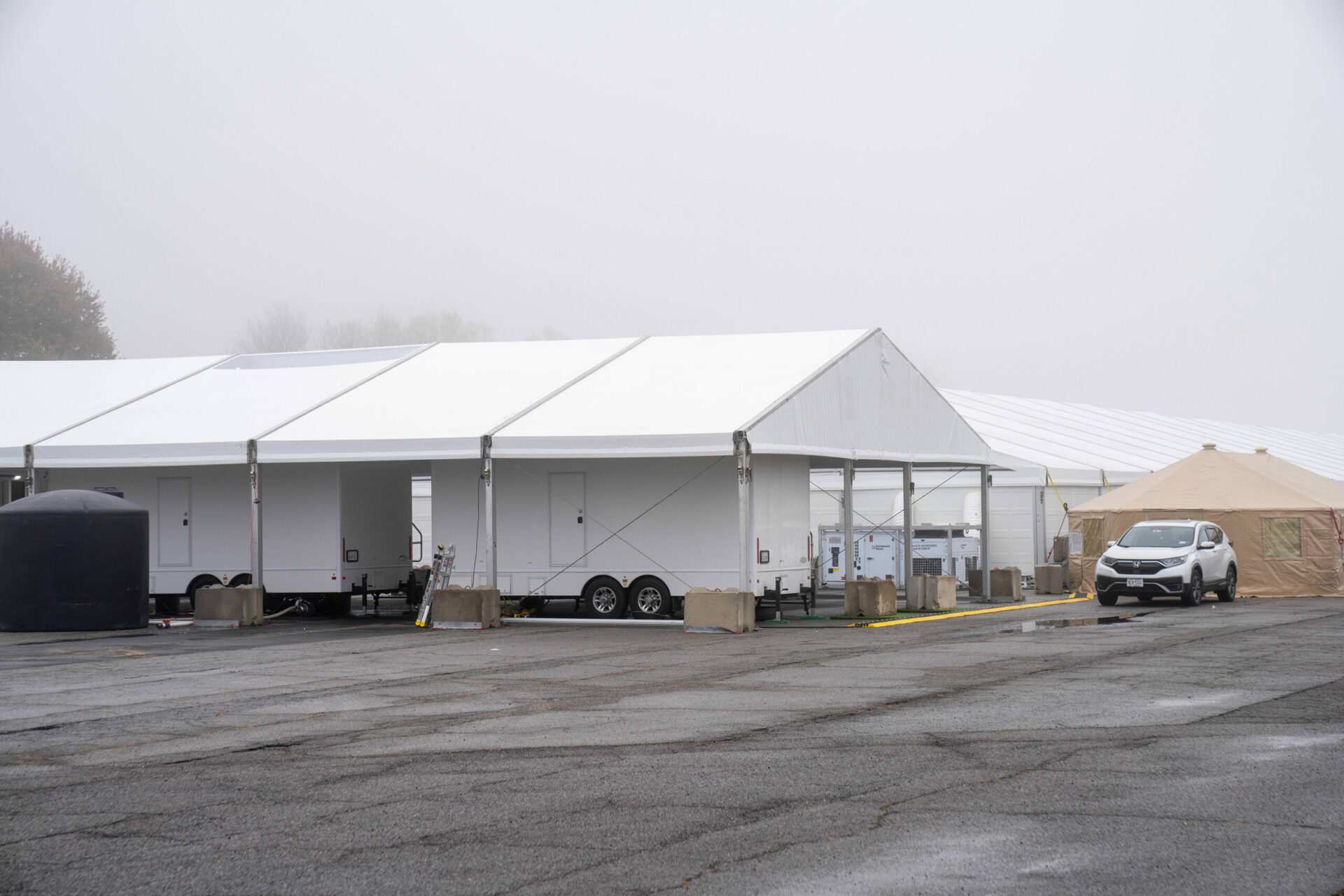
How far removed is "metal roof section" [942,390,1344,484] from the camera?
1540 inches

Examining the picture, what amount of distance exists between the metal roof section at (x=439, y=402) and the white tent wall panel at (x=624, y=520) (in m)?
1.19

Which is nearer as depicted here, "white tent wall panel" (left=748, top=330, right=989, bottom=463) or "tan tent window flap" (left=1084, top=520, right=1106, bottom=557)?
"white tent wall panel" (left=748, top=330, right=989, bottom=463)

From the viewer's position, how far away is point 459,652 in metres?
18.6

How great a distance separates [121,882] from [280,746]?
4.01 metres

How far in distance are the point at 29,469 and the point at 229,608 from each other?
486 cm

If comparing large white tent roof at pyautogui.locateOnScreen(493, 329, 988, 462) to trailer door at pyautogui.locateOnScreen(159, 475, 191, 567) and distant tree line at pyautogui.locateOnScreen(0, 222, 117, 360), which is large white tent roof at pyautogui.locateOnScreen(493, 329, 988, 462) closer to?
trailer door at pyautogui.locateOnScreen(159, 475, 191, 567)

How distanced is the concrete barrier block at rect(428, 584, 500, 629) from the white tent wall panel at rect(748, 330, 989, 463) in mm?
5066

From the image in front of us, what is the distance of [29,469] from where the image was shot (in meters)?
25.7

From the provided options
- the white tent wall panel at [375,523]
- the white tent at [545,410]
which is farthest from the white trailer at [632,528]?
the white tent wall panel at [375,523]

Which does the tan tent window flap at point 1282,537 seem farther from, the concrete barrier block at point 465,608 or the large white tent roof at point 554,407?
the concrete barrier block at point 465,608

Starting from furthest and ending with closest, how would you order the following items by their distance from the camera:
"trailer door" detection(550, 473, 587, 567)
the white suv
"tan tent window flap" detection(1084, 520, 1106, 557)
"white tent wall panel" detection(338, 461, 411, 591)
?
1. "tan tent window flap" detection(1084, 520, 1106, 557)
2. the white suv
3. "white tent wall panel" detection(338, 461, 411, 591)
4. "trailer door" detection(550, 473, 587, 567)

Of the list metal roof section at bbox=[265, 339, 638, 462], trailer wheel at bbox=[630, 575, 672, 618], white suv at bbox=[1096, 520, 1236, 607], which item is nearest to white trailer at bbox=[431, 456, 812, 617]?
trailer wheel at bbox=[630, 575, 672, 618]

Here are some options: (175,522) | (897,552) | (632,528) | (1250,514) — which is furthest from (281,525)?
(1250,514)

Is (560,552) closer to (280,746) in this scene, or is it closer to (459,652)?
(459,652)
